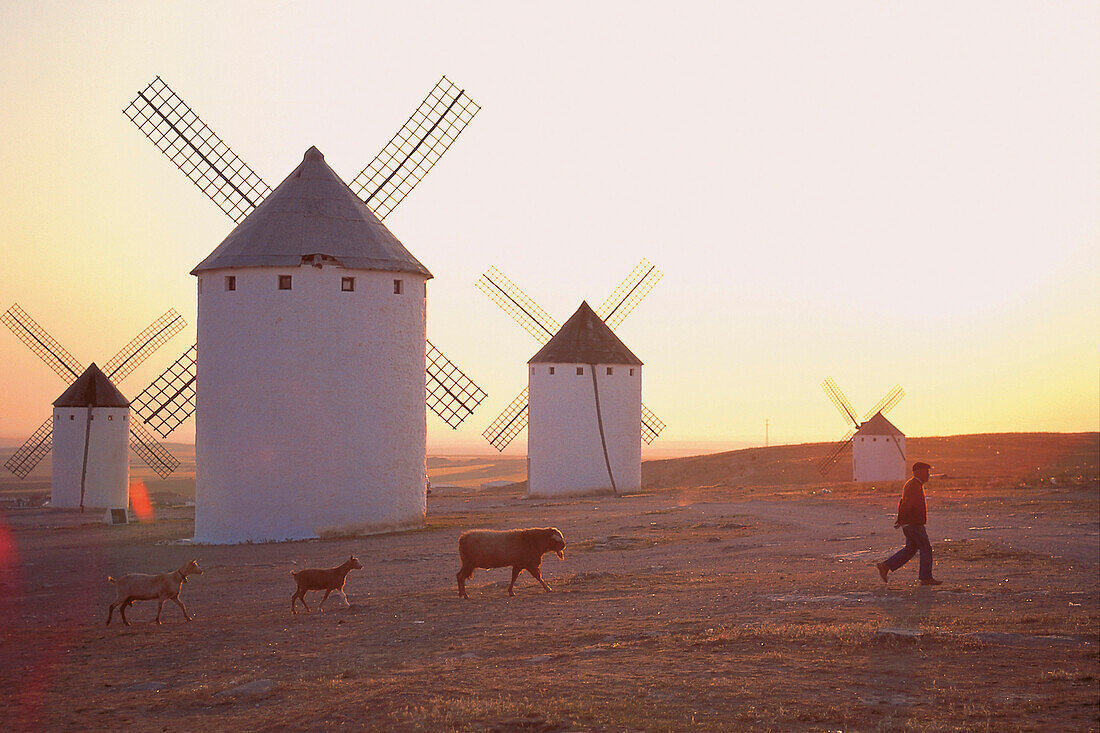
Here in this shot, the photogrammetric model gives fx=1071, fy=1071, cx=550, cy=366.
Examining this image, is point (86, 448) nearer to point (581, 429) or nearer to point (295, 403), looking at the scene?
point (581, 429)

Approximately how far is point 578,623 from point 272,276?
16.2 metres

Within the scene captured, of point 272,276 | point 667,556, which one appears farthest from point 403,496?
point 667,556

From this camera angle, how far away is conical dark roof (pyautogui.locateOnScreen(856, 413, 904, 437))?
189 feet

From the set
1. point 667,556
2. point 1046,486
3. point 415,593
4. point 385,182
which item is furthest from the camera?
point 1046,486

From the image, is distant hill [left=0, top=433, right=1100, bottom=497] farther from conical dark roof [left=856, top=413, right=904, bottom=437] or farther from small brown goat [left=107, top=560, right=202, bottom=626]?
small brown goat [left=107, top=560, right=202, bottom=626]

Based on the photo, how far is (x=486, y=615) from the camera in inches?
503

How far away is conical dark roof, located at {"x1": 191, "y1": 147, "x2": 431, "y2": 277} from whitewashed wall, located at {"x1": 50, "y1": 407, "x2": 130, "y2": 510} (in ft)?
80.3

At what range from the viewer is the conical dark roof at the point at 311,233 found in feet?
84.4

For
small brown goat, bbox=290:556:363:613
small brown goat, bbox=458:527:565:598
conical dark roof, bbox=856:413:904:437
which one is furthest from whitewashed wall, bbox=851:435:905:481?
small brown goat, bbox=290:556:363:613

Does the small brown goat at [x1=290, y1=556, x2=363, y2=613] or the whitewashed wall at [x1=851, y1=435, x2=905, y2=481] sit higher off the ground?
the whitewashed wall at [x1=851, y1=435, x2=905, y2=481]

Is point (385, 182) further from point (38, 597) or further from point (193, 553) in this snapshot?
point (38, 597)

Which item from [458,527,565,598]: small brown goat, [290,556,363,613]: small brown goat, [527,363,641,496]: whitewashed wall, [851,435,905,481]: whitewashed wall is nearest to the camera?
[290,556,363,613]: small brown goat

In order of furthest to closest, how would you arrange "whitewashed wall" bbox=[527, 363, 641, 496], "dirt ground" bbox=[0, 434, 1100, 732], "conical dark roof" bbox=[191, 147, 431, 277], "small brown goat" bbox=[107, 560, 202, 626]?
"whitewashed wall" bbox=[527, 363, 641, 496]
"conical dark roof" bbox=[191, 147, 431, 277]
"small brown goat" bbox=[107, 560, 202, 626]
"dirt ground" bbox=[0, 434, 1100, 732]

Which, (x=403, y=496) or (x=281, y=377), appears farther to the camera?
(x=403, y=496)
